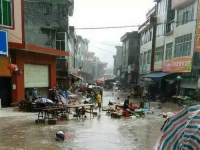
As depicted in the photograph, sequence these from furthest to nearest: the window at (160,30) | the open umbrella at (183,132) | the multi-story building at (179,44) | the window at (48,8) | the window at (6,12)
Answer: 1. the window at (160,30)
2. the window at (48,8)
3. the multi-story building at (179,44)
4. the window at (6,12)
5. the open umbrella at (183,132)

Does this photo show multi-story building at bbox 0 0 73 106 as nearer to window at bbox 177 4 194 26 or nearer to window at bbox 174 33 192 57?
window at bbox 174 33 192 57

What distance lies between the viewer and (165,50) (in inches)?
1120

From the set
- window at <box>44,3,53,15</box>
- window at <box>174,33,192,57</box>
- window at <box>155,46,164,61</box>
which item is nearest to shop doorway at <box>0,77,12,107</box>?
window at <box>44,3,53,15</box>

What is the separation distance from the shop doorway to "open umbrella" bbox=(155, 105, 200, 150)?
15.2 meters

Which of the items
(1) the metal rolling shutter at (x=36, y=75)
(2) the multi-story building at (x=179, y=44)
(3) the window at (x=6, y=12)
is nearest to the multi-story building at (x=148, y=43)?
(2) the multi-story building at (x=179, y=44)

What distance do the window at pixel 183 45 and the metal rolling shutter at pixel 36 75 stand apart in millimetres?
16045

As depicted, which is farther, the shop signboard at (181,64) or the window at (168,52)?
the window at (168,52)

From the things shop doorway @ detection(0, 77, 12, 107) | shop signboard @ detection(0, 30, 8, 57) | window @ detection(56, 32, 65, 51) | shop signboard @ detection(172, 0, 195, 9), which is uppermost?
shop signboard @ detection(172, 0, 195, 9)

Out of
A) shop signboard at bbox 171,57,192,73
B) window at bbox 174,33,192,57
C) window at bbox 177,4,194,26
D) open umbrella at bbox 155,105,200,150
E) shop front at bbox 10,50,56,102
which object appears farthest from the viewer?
window at bbox 174,33,192,57

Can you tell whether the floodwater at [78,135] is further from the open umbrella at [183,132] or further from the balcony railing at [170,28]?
the balcony railing at [170,28]

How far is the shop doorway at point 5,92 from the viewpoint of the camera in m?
16.0

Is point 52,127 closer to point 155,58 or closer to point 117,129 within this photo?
point 117,129

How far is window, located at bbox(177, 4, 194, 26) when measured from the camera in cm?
2175

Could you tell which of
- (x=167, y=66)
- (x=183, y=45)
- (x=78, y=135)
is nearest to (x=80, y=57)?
(x=167, y=66)
